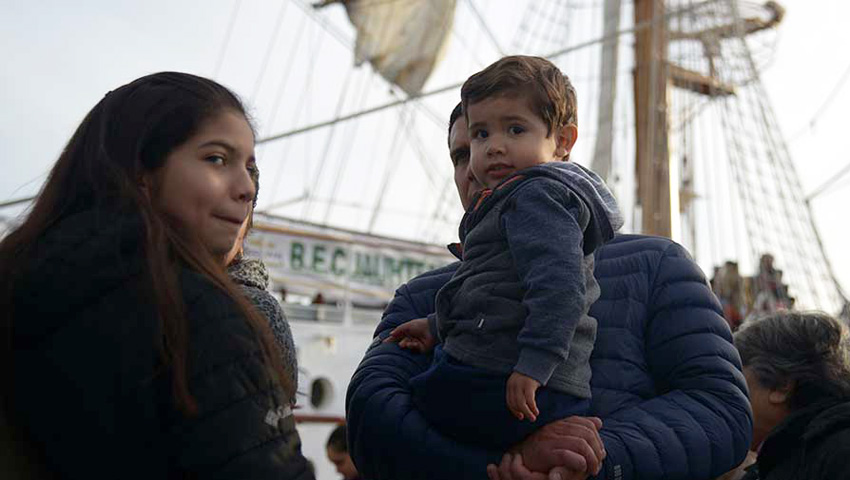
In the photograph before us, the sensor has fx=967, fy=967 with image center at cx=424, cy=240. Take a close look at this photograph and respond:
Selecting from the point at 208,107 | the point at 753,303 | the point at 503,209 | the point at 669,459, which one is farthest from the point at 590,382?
the point at 753,303

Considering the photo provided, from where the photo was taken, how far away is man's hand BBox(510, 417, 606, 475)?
57.4 inches

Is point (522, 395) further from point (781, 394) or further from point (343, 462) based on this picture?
point (343, 462)

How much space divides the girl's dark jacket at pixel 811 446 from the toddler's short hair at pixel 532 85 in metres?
0.81

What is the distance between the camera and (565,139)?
1850 mm

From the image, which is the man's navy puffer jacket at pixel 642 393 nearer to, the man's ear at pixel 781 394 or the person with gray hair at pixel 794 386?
the person with gray hair at pixel 794 386

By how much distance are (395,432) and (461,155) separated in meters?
0.75

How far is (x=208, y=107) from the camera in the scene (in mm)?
1400

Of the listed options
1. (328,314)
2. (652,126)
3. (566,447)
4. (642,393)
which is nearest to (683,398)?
(642,393)

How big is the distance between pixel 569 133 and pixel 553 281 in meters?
0.45

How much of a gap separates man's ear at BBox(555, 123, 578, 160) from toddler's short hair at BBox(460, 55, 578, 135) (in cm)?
2

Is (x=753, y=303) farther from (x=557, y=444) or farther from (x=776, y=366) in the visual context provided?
(x=557, y=444)

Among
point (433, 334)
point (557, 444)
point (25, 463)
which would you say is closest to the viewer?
point (25, 463)

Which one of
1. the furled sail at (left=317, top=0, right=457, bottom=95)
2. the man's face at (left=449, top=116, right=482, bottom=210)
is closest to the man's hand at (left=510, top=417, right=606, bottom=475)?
the man's face at (left=449, top=116, right=482, bottom=210)

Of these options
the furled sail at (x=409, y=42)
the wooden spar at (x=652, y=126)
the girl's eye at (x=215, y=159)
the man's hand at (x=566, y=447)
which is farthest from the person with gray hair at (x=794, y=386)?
the furled sail at (x=409, y=42)
